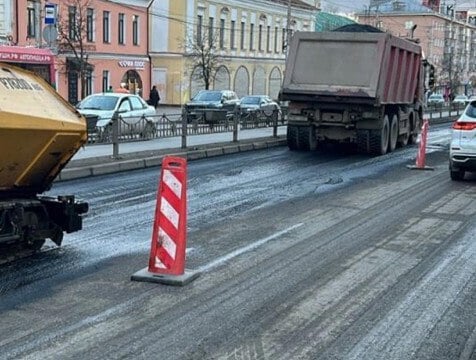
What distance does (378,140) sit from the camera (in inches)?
829

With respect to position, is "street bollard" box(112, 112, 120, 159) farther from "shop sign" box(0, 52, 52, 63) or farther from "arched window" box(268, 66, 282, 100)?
"arched window" box(268, 66, 282, 100)

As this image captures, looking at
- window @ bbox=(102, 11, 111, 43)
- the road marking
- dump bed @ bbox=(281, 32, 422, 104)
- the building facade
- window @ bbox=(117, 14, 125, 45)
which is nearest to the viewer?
the road marking

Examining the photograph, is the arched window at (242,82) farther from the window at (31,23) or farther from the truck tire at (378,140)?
the truck tire at (378,140)

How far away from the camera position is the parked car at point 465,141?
1499 cm

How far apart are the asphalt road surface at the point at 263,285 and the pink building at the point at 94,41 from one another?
31357mm

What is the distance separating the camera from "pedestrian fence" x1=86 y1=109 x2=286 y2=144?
61.0ft

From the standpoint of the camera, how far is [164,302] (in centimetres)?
675

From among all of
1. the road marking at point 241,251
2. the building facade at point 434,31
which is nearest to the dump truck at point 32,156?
the road marking at point 241,251

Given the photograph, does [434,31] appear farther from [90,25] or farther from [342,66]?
[342,66]

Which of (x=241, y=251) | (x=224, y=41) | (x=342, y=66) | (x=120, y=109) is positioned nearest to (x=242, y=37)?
(x=224, y=41)

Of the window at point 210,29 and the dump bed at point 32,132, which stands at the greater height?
the window at point 210,29

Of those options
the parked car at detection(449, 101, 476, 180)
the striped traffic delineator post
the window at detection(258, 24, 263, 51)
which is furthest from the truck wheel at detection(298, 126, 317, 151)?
the window at detection(258, 24, 263, 51)

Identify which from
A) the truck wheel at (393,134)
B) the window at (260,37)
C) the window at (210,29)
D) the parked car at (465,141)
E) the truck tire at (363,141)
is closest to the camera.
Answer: the parked car at (465,141)

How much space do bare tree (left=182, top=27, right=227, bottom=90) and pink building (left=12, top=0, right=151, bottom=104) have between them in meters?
3.38
